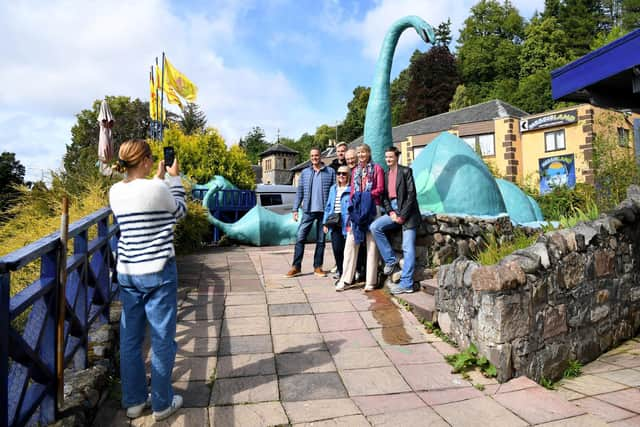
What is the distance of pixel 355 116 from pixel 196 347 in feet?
174

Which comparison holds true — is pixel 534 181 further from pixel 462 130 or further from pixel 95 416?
pixel 95 416

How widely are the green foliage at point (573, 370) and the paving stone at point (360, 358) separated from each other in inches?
67.7

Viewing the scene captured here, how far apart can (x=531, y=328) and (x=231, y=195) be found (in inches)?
326

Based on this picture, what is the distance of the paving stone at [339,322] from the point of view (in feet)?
13.4

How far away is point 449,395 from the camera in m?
2.97

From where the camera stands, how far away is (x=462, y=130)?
2291cm

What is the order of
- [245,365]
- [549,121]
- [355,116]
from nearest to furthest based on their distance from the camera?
[245,365] < [549,121] < [355,116]

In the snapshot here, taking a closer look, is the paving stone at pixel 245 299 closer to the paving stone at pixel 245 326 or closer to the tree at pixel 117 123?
the paving stone at pixel 245 326

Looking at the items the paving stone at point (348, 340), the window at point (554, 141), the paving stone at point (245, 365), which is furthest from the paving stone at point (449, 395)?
the window at point (554, 141)

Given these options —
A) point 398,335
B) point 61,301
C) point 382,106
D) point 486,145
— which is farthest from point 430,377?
point 486,145

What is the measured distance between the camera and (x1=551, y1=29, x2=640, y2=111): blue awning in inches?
154

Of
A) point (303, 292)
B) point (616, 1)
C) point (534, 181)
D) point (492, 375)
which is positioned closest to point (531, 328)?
point (492, 375)

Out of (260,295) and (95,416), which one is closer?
(95,416)

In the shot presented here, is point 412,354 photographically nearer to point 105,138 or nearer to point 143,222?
point 143,222
